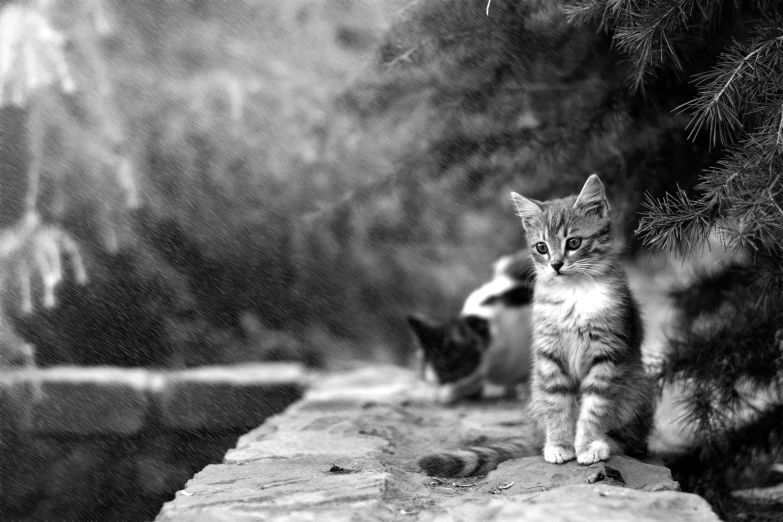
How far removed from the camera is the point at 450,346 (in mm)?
3625

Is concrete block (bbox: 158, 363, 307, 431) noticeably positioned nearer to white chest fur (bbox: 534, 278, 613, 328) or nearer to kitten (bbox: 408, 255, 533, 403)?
kitten (bbox: 408, 255, 533, 403)

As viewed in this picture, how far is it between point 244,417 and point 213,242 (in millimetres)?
1013

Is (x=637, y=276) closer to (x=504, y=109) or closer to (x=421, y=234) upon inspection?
(x=421, y=234)

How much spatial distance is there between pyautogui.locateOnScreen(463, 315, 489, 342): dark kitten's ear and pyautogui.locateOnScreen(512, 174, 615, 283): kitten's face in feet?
4.70

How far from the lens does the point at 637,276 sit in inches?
193

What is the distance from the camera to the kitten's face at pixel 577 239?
7.14 feet

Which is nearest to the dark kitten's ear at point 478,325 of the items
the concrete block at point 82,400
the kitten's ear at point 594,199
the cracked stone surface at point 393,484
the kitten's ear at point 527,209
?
the cracked stone surface at point 393,484

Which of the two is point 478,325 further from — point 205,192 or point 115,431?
point 115,431

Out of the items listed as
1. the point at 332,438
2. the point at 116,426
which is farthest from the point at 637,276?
the point at 116,426

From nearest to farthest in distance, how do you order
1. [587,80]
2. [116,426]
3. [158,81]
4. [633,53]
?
[633,53]
[587,80]
[116,426]
[158,81]

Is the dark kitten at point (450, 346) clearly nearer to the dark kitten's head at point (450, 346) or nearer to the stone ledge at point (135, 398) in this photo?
the dark kitten's head at point (450, 346)

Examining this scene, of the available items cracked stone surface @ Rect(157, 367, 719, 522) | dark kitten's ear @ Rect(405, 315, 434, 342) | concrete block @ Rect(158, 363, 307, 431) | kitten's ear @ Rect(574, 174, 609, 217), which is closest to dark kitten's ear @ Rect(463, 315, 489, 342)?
dark kitten's ear @ Rect(405, 315, 434, 342)

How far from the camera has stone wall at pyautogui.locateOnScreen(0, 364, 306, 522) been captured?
3107 mm

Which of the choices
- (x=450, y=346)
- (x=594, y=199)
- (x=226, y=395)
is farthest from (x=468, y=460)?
(x=226, y=395)
